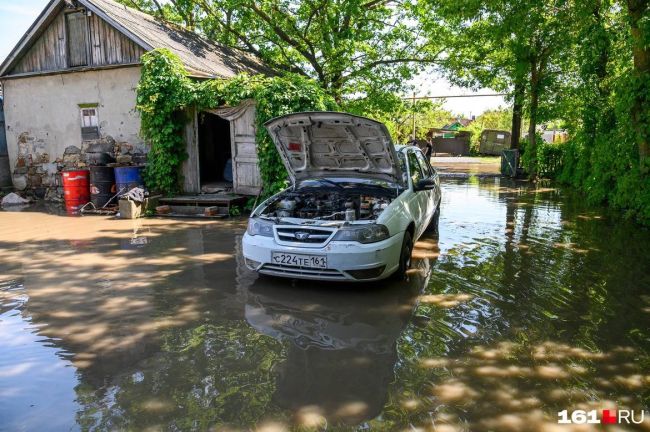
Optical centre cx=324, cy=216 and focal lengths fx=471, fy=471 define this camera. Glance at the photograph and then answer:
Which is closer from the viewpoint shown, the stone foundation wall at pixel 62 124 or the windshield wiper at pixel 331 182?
the windshield wiper at pixel 331 182

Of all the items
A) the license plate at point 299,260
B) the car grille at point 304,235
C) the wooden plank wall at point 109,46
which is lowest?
the license plate at point 299,260

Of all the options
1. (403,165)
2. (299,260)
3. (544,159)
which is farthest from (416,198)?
(544,159)

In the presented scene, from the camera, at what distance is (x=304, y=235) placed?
518 centimetres

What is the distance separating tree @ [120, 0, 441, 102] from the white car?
12.6 m

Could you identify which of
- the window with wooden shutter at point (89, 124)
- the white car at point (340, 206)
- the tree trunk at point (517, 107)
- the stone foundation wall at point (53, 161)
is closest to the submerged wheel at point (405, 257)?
the white car at point (340, 206)

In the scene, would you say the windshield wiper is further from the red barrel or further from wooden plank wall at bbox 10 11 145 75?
wooden plank wall at bbox 10 11 145 75

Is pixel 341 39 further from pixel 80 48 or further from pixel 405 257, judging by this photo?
pixel 405 257

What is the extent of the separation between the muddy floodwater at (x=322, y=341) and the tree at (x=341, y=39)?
13.5 metres

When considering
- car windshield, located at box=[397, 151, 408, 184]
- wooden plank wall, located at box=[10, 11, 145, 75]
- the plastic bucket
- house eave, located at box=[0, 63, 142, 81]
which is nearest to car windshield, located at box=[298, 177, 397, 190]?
car windshield, located at box=[397, 151, 408, 184]

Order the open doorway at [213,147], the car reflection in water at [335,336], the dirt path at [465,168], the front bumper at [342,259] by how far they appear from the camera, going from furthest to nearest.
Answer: the dirt path at [465,168]
the open doorway at [213,147]
the front bumper at [342,259]
the car reflection in water at [335,336]

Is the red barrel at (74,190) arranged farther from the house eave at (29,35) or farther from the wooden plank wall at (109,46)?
the house eave at (29,35)

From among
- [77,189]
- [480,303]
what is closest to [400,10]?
[77,189]

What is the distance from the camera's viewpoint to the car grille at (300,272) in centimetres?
515

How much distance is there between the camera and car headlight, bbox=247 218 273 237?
214 inches
